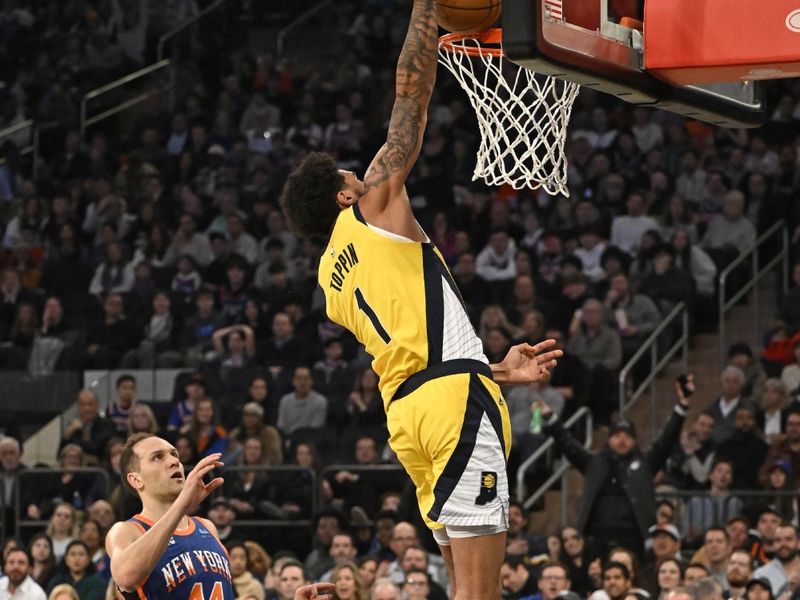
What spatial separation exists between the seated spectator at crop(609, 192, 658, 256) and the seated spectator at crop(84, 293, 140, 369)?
4.90 m

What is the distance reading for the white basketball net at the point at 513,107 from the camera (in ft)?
20.4

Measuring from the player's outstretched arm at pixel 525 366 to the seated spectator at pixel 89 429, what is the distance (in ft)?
27.7

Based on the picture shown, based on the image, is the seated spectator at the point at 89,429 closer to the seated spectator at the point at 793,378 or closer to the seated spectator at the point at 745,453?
the seated spectator at the point at 745,453

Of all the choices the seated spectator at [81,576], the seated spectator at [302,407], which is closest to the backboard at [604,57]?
the seated spectator at [81,576]

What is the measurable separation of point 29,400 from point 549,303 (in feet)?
Answer: 16.7

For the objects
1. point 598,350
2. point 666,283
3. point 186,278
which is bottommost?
point 598,350

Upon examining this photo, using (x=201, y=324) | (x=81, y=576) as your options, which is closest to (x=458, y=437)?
(x=81, y=576)

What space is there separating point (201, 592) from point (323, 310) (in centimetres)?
906

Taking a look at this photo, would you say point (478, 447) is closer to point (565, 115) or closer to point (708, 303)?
point (565, 115)

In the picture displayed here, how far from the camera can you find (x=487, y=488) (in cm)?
561

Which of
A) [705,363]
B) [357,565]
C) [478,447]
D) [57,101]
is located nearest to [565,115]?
[478,447]

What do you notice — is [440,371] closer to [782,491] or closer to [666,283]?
[782,491]

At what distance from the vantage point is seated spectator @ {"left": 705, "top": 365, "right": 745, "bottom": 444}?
41.8 ft

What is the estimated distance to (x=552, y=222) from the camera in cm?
1628
